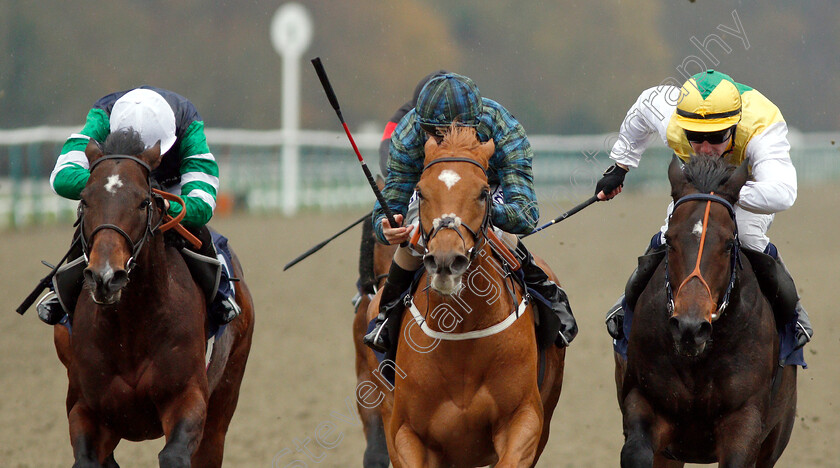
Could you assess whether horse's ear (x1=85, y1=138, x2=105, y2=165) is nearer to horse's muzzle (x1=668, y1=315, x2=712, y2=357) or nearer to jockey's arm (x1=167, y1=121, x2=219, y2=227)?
jockey's arm (x1=167, y1=121, x2=219, y2=227)

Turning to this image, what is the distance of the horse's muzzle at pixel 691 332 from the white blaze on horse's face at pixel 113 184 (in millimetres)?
2096

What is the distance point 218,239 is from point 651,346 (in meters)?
2.26

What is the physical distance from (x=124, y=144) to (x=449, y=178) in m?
1.43

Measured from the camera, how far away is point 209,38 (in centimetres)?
2614

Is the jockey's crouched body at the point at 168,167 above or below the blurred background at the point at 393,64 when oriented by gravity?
above

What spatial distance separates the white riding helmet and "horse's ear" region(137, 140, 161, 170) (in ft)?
0.69

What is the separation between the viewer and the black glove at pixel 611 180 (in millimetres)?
5145

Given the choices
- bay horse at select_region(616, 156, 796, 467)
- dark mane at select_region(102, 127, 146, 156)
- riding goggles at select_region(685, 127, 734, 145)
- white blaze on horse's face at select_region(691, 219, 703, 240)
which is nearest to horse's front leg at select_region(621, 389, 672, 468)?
bay horse at select_region(616, 156, 796, 467)

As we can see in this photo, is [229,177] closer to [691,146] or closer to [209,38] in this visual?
[209,38]

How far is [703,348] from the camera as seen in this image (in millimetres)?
3934

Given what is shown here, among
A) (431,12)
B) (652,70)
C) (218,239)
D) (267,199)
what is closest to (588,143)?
(652,70)

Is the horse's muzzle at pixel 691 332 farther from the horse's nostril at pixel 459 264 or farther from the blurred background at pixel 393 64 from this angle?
the blurred background at pixel 393 64

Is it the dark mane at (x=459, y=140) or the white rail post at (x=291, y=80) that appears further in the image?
the white rail post at (x=291, y=80)

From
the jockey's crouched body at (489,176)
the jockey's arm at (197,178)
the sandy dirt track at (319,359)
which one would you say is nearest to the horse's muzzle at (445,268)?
the jockey's crouched body at (489,176)
